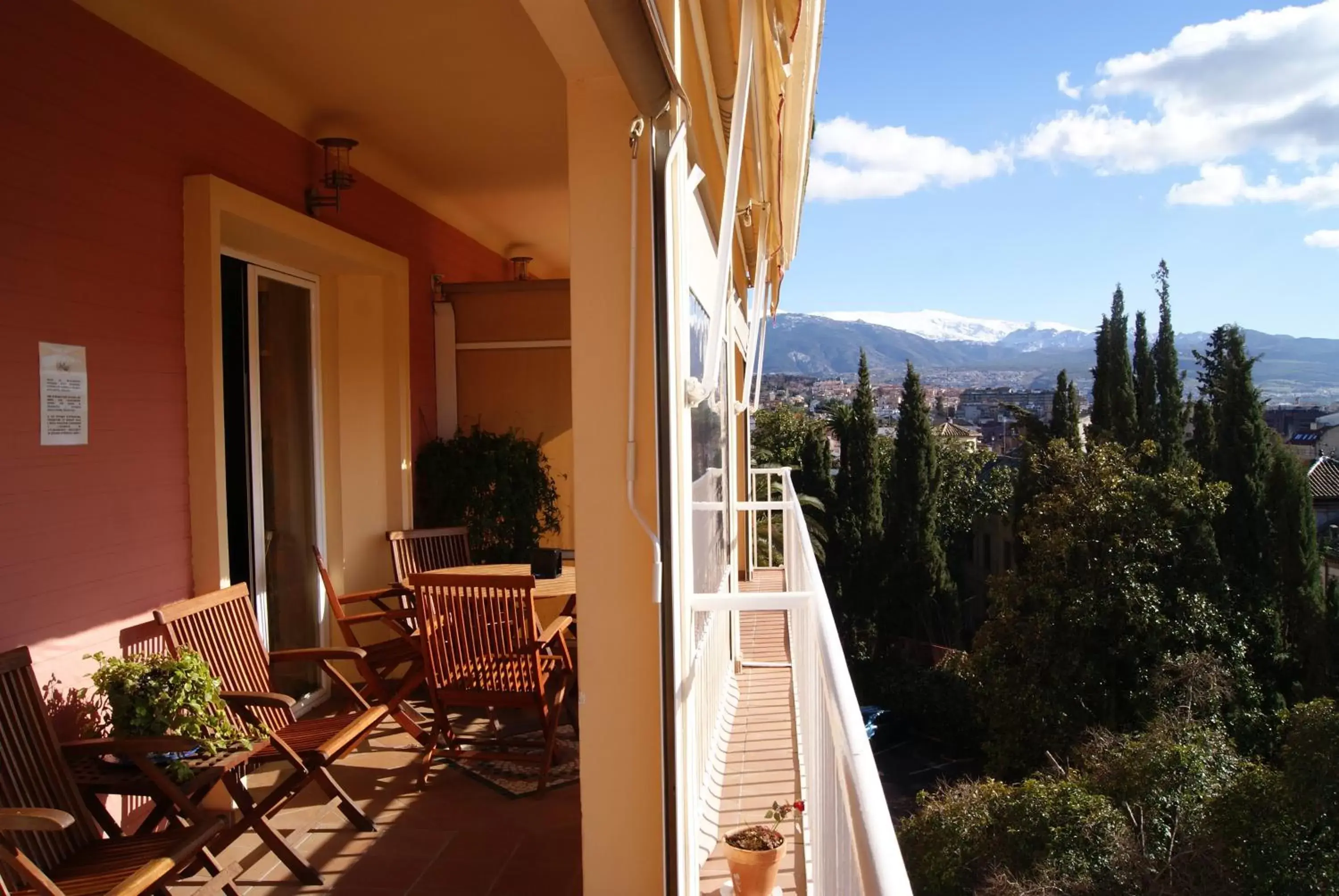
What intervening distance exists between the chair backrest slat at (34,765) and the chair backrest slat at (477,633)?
135cm

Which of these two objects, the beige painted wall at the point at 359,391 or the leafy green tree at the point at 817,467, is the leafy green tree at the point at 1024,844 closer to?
the beige painted wall at the point at 359,391

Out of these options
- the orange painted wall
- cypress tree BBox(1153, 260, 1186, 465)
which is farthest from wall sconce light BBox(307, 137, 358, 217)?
cypress tree BBox(1153, 260, 1186, 465)

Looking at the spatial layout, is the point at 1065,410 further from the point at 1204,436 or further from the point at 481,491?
the point at 481,491

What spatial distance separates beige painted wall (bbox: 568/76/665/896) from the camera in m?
2.07

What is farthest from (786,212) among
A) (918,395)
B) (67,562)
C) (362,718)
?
(918,395)

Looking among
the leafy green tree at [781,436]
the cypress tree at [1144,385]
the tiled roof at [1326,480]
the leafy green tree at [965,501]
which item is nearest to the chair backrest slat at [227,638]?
the leafy green tree at [781,436]

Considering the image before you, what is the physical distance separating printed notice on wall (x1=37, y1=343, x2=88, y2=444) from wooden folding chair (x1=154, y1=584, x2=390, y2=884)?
1.96ft

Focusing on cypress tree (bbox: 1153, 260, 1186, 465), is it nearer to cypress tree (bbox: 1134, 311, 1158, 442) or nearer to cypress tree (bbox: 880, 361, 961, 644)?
cypress tree (bbox: 1134, 311, 1158, 442)

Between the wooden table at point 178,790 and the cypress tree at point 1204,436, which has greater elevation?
the cypress tree at point 1204,436

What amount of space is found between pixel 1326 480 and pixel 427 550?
47.9 metres

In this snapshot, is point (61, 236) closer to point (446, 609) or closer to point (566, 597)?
point (446, 609)

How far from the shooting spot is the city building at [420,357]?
2053mm

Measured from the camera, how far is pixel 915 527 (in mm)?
29062

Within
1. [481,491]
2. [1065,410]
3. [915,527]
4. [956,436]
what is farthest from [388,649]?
[956,436]
